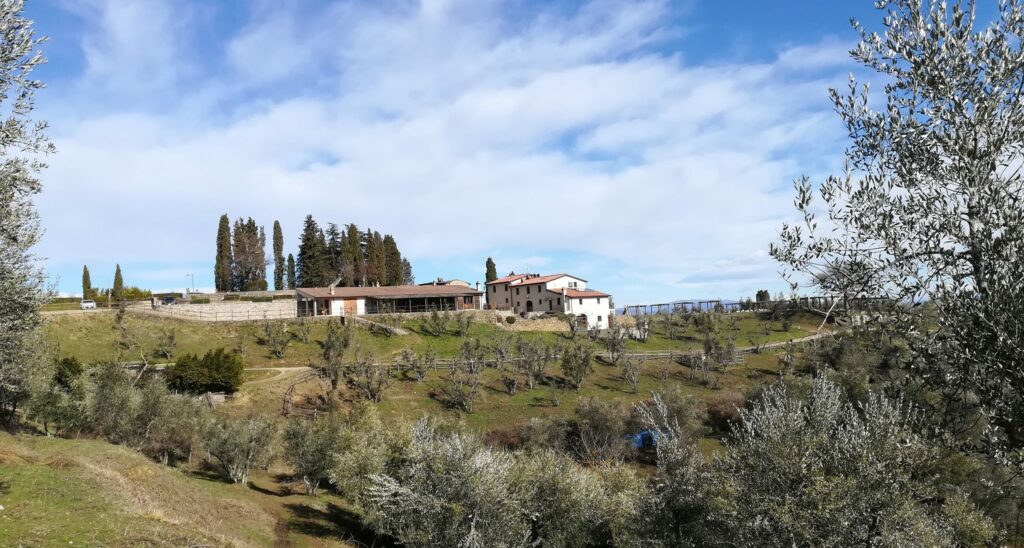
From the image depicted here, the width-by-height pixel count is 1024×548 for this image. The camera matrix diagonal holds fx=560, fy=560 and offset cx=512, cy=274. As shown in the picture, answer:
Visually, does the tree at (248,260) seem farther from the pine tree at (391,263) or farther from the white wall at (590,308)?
the white wall at (590,308)

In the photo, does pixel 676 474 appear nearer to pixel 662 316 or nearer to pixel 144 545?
pixel 144 545

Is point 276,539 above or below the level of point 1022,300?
below

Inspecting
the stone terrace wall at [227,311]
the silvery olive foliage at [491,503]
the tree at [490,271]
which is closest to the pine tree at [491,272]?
the tree at [490,271]

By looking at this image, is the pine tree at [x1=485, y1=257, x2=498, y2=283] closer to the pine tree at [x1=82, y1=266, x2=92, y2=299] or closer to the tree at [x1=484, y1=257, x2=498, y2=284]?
the tree at [x1=484, y1=257, x2=498, y2=284]

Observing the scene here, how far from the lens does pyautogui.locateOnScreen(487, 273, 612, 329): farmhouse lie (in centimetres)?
9731

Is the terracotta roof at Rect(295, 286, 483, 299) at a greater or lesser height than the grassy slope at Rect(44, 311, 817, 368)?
greater

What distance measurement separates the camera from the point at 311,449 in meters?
36.6

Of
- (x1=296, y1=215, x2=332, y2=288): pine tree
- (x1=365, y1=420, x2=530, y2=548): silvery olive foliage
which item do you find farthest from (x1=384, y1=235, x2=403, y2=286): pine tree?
(x1=365, y1=420, x2=530, y2=548): silvery olive foliage

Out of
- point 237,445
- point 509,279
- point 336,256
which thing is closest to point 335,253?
point 336,256

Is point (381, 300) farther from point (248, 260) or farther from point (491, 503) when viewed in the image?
point (491, 503)

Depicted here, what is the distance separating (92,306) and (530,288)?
67793 millimetres

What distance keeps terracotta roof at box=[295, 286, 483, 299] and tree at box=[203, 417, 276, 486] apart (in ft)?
154

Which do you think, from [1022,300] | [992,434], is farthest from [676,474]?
[1022,300]

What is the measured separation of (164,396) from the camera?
126ft
